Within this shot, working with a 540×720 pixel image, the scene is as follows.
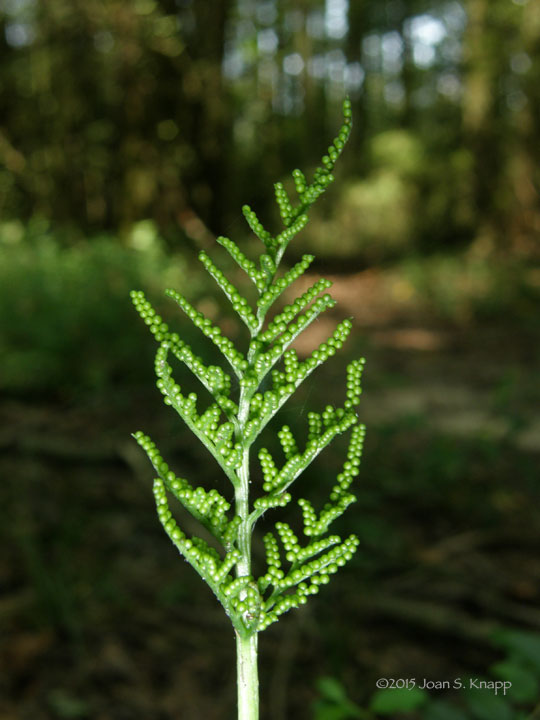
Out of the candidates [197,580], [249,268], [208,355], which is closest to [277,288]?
[249,268]

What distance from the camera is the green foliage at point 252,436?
0.49 metres

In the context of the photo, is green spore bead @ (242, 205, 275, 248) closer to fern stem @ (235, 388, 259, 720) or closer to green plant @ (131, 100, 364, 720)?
green plant @ (131, 100, 364, 720)

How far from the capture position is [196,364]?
547mm

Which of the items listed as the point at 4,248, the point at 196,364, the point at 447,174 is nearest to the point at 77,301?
the point at 4,248

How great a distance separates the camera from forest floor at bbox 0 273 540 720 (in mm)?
3062

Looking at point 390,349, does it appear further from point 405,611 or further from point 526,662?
point 526,662

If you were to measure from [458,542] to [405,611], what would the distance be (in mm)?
841

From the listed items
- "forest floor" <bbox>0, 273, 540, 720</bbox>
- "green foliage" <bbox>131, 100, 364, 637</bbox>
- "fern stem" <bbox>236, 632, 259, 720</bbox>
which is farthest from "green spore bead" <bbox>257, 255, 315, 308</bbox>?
"forest floor" <bbox>0, 273, 540, 720</bbox>

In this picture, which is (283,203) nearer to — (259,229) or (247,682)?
(259,229)

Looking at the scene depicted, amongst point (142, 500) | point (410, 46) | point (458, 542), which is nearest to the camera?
point (458, 542)

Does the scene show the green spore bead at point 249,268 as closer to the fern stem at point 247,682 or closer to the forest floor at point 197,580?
the fern stem at point 247,682

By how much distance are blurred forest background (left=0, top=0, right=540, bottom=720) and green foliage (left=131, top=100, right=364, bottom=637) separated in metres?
0.07

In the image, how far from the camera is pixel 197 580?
12.2 feet

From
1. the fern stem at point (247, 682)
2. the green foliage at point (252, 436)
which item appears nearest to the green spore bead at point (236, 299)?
the green foliage at point (252, 436)
